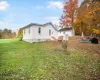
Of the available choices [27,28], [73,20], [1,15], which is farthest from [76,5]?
[1,15]

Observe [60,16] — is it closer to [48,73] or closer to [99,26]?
[99,26]

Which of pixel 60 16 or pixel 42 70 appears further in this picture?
pixel 60 16

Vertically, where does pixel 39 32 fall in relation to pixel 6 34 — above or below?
above

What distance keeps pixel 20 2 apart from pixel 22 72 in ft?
36.8

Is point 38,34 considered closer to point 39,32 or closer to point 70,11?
point 39,32

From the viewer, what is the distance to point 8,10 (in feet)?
62.4

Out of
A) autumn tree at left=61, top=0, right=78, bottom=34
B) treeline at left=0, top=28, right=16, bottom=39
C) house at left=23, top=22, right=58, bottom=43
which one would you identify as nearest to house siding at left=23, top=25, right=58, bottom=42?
house at left=23, top=22, right=58, bottom=43

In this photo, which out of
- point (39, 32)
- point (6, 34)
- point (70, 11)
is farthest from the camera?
point (6, 34)

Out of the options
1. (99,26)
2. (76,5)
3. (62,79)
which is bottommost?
(62,79)

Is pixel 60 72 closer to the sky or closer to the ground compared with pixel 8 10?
closer to the ground

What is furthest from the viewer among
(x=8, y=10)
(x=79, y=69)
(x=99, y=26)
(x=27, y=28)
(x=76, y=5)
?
(x=76, y=5)

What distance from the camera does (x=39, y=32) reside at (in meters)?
30.6

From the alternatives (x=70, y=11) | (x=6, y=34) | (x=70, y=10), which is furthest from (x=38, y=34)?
(x=6, y=34)

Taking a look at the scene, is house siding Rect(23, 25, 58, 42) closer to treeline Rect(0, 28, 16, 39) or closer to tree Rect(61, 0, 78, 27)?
tree Rect(61, 0, 78, 27)
